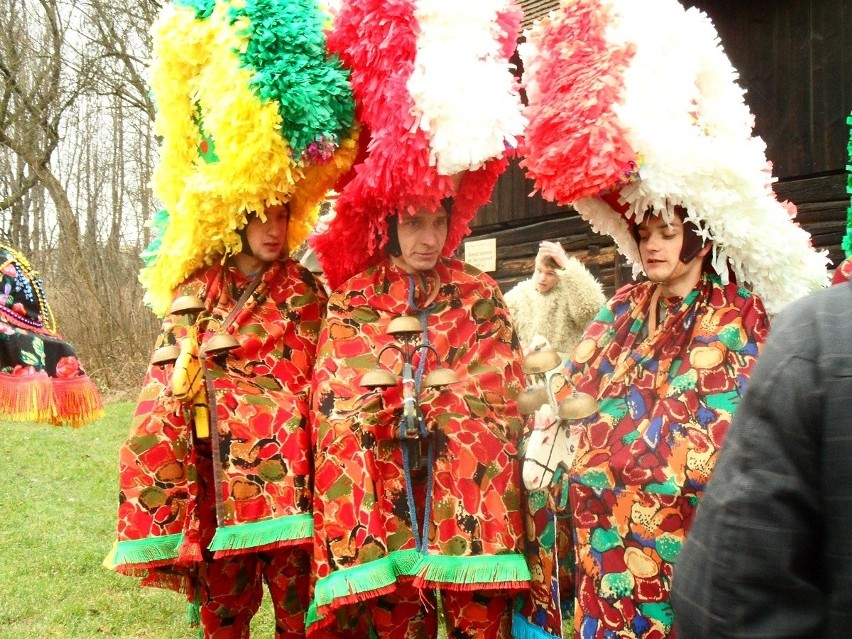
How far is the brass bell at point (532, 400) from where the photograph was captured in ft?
8.88

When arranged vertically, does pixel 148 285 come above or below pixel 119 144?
below

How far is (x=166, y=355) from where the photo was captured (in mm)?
3203

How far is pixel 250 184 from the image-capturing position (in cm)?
303

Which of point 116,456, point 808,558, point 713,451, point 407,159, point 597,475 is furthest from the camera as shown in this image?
point 116,456

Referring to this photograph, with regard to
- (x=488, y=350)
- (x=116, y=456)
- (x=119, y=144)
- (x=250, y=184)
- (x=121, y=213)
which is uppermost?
(x=119, y=144)

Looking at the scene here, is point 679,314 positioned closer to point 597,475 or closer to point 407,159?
point 597,475

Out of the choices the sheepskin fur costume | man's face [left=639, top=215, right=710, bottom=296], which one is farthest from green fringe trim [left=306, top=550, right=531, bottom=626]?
the sheepskin fur costume

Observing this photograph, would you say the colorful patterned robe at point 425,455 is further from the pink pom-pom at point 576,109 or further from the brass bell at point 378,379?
the pink pom-pom at point 576,109

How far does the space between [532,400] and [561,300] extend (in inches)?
86.8

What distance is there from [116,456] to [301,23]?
769 cm

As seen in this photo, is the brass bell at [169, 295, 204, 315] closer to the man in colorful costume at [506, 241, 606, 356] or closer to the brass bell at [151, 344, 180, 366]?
the brass bell at [151, 344, 180, 366]

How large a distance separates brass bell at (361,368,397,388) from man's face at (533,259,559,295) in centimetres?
227

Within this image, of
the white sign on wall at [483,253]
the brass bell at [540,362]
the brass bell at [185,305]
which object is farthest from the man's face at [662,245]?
the white sign on wall at [483,253]

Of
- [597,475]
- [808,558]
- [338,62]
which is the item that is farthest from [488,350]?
[808,558]
